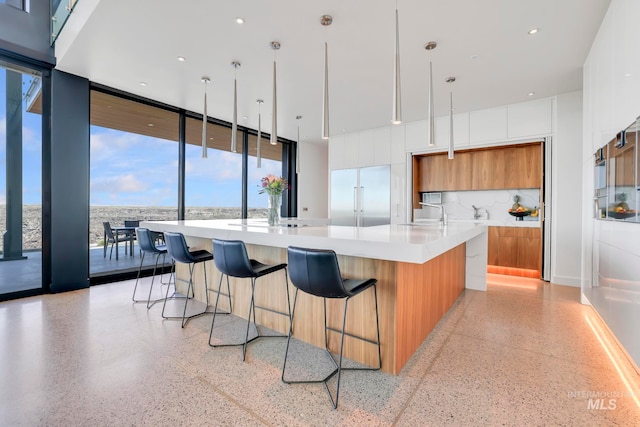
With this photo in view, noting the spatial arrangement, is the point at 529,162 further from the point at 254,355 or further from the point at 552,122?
the point at 254,355

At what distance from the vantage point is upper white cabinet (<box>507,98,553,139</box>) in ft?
14.0

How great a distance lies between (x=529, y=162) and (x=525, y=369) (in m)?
3.92

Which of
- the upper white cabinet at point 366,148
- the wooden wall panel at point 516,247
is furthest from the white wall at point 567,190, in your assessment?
the upper white cabinet at point 366,148

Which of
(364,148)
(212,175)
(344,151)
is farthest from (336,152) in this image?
(212,175)

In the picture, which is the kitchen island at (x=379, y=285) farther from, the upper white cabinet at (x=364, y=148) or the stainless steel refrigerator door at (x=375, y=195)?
the upper white cabinet at (x=364, y=148)

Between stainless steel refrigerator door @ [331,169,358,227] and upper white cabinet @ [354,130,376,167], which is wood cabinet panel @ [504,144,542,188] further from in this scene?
stainless steel refrigerator door @ [331,169,358,227]

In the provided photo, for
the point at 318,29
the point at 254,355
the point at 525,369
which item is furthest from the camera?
the point at 318,29

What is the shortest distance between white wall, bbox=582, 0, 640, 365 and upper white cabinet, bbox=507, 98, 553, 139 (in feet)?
3.71

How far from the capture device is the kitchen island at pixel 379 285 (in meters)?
1.79

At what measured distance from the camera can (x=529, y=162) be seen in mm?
4707

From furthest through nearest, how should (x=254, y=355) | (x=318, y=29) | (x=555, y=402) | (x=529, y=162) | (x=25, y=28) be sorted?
(x=529, y=162), (x=25, y=28), (x=318, y=29), (x=254, y=355), (x=555, y=402)

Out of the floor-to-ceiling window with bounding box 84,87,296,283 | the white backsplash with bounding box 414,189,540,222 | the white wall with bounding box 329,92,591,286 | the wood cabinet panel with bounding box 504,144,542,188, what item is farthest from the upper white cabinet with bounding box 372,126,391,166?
the floor-to-ceiling window with bounding box 84,87,296,283

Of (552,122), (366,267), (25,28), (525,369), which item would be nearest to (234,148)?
(366,267)

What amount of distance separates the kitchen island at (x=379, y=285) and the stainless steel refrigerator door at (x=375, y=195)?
2791mm
